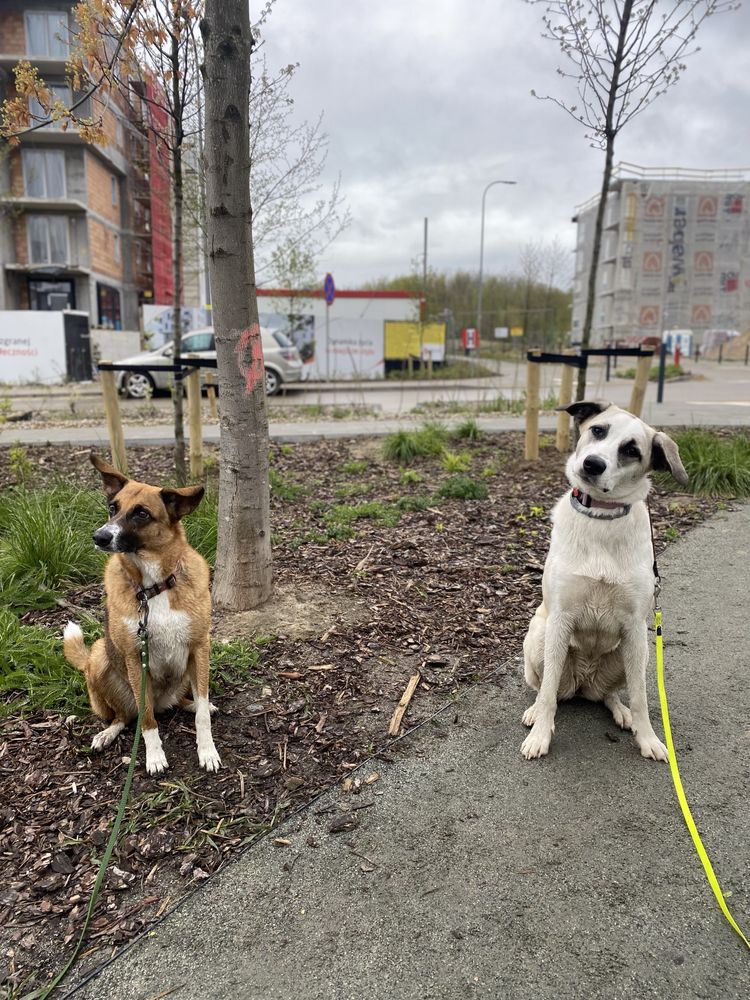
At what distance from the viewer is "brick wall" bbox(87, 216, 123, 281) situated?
3578 centimetres

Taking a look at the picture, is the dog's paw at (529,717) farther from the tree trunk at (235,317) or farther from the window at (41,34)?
the window at (41,34)

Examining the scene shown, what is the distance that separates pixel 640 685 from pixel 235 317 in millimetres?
2747

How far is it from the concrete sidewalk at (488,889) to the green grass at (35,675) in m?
1.38

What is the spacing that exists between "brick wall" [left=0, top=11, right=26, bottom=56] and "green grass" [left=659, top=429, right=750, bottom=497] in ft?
125

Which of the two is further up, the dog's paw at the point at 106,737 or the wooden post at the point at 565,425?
the wooden post at the point at 565,425

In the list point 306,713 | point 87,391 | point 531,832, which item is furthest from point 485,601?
point 87,391

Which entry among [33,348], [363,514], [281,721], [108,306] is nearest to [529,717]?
[281,721]

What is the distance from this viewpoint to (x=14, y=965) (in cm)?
191

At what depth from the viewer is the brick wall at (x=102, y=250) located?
1409 inches

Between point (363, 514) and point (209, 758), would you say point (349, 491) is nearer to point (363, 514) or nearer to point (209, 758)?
point (363, 514)

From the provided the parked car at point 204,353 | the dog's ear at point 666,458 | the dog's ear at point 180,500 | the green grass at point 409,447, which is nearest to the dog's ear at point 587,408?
the dog's ear at point 666,458

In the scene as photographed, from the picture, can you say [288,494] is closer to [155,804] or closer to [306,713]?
[306,713]

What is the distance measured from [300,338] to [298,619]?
960 inches

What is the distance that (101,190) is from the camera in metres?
37.2
